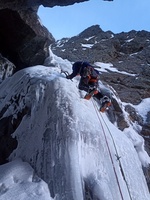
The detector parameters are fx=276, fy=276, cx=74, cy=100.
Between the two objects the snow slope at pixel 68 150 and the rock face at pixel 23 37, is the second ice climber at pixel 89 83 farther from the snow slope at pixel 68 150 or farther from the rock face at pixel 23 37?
the rock face at pixel 23 37

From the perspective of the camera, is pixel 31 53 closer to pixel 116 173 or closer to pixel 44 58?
pixel 44 58

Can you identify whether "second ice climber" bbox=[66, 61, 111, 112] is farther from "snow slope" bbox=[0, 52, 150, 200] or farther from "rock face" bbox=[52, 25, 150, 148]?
"rock face" bbox=[52, 25, 150, 148]

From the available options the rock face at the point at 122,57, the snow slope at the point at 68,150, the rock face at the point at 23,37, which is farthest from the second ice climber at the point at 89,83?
the rock face at the point at 23,37

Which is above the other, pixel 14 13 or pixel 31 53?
pixel 14 13

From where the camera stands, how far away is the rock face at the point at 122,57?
12.6 m

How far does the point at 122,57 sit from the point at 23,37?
8930mm

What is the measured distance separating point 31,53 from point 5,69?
1.47m

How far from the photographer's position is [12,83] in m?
8.90

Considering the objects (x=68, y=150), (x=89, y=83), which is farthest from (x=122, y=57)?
(x=68, y=150)

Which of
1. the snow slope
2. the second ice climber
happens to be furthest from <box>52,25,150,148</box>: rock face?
the snow slope

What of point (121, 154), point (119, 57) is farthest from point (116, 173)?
point (119, 57)

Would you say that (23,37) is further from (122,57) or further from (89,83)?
(122,57)

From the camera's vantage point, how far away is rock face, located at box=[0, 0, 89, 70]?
12.1 meters

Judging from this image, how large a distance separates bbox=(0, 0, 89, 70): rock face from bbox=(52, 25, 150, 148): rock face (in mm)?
3659
